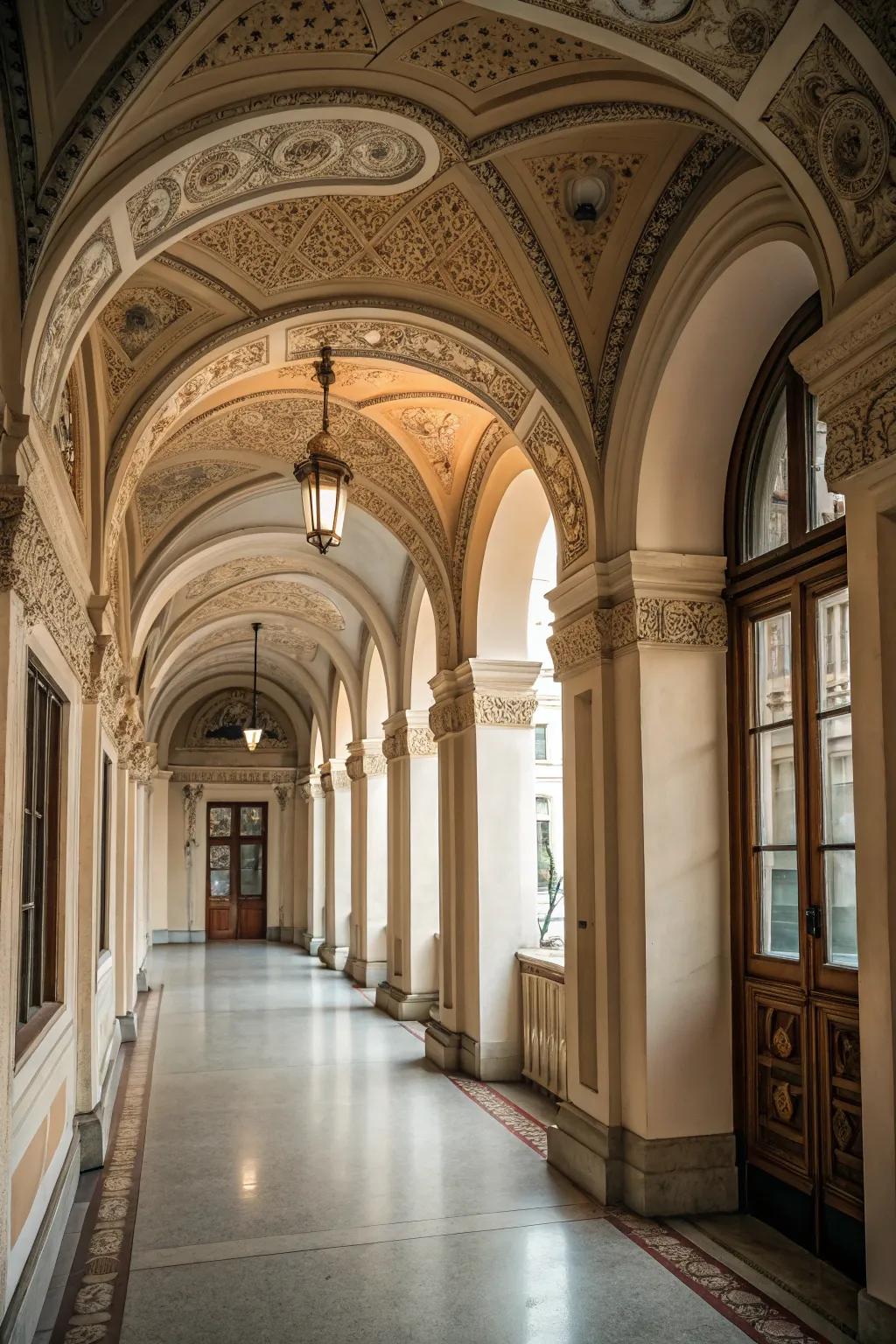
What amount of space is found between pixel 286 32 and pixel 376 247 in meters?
2.00

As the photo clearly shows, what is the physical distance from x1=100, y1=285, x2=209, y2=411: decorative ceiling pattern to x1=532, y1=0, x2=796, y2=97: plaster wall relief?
3261mm

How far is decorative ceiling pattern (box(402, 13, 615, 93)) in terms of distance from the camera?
4734mm

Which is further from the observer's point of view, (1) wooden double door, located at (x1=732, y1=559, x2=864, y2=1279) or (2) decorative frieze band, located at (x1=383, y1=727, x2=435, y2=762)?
(2) decorative frieze band, located at (x1=383, y1=727, x2=435, y2=762)

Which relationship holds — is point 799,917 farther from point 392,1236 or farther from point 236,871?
point 236,871

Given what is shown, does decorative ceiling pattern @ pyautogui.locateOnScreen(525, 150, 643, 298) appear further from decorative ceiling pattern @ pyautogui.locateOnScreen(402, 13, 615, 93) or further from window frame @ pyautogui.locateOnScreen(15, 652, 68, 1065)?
window frame @ pyautogui.locateOnScreen(15, 652, 68, 1065)

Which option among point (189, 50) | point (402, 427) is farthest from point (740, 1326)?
point (402, 427)

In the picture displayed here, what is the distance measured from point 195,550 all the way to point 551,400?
5.71 meters

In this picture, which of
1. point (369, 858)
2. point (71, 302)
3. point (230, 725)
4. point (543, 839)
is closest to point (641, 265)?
point (71, 302)

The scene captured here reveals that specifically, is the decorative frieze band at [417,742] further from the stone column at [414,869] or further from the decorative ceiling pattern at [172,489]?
the decorative ceiling pattern at [172,489]

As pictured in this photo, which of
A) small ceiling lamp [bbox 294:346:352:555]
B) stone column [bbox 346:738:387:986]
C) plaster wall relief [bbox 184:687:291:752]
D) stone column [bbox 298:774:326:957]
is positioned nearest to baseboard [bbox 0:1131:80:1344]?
small ceiling lamp [bbox 294:346:352:555]

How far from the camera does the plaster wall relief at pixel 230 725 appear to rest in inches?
1047

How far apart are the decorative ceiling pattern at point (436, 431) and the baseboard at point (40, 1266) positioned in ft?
19.7

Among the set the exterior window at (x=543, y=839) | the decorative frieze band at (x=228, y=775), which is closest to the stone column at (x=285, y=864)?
the decorative frieze band at (x=228, y=775)

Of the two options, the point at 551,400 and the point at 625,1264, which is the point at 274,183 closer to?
the point at 551,400
